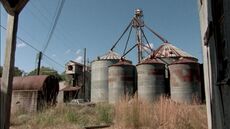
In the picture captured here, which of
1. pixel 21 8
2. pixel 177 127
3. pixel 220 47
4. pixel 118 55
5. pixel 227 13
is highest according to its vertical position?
pixel 118 55

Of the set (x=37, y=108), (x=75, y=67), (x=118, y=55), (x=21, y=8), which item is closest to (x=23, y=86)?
(x=37, y=108)

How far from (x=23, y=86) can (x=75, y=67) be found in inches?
778

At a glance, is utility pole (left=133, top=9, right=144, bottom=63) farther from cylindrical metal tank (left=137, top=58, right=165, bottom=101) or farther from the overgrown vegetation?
the overgrown vegetation

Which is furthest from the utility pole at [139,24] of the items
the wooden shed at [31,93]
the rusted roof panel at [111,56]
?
the wooden shed at [31,93]

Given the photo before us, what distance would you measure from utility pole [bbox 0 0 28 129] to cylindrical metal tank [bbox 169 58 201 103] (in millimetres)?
16876

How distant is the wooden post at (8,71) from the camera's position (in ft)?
11.7

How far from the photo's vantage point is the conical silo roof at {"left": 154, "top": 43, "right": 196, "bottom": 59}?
2326 cm

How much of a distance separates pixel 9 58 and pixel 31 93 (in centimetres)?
1024

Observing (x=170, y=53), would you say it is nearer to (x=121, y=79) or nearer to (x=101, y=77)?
(x=121, y=79)

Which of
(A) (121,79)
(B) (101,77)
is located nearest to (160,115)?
(A) (121,79)

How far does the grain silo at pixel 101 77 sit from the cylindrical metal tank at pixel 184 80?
6.64 metres

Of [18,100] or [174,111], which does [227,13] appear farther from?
[18,100]

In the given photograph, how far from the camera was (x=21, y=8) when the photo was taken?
12.7 feet

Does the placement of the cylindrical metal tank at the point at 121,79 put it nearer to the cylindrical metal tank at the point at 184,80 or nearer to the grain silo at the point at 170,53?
the grain silo at the point at 170,53
